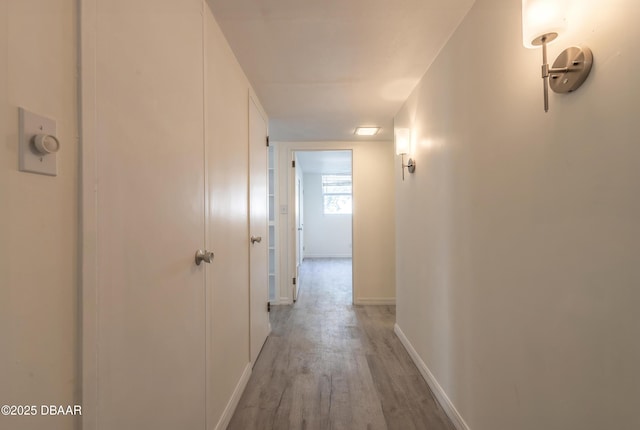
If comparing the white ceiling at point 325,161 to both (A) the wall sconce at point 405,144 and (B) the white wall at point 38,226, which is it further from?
(B) the white wall at point 38,226

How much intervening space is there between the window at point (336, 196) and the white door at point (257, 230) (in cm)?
524

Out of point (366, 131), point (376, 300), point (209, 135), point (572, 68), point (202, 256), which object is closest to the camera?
point (572, 68)

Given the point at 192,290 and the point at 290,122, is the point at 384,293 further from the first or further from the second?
the point at 192,290

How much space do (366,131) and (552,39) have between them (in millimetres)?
2651

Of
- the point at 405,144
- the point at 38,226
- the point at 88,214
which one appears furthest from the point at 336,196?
the point at 38,226

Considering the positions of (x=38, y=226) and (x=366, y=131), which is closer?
(x=38, y=226)

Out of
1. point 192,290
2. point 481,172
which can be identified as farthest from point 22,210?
point 481,172

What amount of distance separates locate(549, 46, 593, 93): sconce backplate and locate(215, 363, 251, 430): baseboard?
2013 millimetres

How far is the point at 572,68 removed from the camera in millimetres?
822

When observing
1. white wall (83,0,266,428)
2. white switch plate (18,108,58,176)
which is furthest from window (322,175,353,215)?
white switch plate (18,108,58,176)

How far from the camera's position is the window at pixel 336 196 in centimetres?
801

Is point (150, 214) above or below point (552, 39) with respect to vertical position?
below

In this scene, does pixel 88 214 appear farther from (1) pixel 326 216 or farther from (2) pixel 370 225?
(1) pixel 326 216

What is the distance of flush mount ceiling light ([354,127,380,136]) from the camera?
337 centimetres
